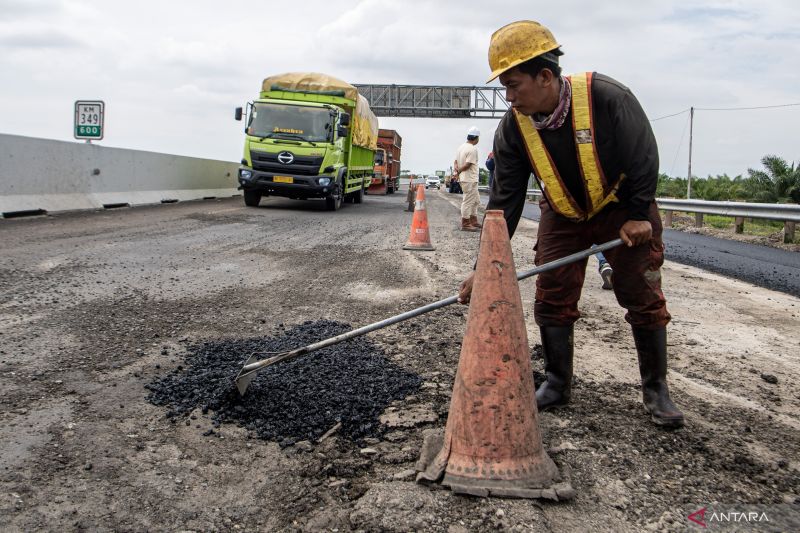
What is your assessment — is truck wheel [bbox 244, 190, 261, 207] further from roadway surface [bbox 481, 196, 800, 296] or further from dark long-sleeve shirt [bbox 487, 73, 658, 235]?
dark long-sleeve shirt [bbox 487, 73, 658, 235]

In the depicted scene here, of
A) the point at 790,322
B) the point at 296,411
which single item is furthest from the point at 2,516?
the point at 790,322

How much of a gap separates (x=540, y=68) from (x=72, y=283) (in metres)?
4.51

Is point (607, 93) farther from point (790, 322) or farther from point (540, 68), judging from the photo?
point (790, 322)

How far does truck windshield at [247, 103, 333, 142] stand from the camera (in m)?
15.5

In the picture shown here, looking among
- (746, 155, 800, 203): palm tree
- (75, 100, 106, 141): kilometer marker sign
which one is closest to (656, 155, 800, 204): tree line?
(746, 155, 800, 203): palm tree

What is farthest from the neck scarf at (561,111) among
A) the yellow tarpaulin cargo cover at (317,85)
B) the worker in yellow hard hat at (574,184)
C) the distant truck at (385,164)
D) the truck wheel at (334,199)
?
the distant truck at (385,164)

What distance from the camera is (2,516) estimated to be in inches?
86.0

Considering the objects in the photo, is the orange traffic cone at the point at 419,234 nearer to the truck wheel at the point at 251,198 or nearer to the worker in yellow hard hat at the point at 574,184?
the worker in yellow hard hat at the point at 574,184

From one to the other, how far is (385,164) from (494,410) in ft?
94.9

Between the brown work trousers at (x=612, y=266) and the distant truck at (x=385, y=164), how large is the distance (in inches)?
988

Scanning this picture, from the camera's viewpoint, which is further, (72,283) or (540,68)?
(72,283)

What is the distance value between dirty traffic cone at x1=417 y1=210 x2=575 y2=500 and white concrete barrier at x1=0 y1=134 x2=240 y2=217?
416 inches

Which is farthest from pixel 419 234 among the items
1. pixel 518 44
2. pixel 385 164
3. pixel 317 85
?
pixel 385 164

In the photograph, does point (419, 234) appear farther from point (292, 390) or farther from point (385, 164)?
point (385, 164)
